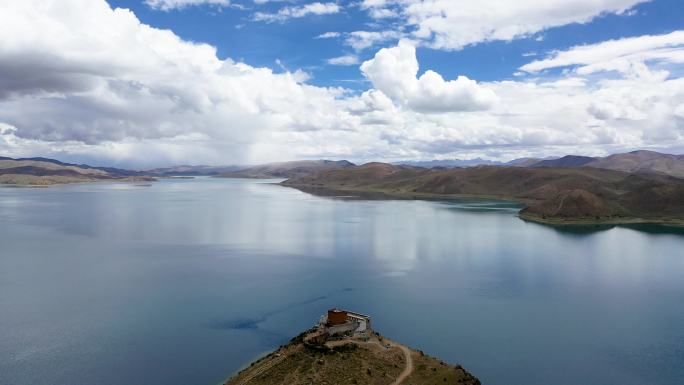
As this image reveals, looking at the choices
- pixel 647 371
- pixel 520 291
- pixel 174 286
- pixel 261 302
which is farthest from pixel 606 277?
pixel 174 286

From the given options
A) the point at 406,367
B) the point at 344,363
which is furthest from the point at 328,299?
the point at 344,363

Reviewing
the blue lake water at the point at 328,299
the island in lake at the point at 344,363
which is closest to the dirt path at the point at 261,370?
the island in lake at the point at 344,363

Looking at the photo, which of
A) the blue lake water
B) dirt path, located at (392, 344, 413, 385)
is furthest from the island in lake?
the blue lake water

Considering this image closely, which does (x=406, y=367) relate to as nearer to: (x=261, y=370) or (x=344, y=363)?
(x=344, y=363)

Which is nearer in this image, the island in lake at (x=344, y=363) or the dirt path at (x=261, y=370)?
the island in lake at (x=344, y=363)

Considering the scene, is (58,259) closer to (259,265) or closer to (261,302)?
(259,265)

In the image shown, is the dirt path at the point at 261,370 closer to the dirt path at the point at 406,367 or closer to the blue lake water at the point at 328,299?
the blue lake water at the point at 328,299

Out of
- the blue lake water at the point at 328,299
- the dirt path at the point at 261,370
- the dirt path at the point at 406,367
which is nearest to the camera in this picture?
the dirt path at the point at 406,367
